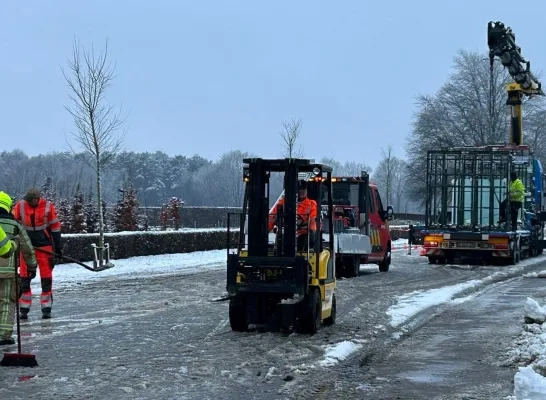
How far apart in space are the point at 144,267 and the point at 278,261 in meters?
13.9

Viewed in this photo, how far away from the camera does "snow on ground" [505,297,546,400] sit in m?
7.16

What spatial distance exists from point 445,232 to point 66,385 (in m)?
19.5

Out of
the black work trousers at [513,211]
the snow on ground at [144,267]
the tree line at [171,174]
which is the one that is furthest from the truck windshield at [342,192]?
the tree line at [171,174]

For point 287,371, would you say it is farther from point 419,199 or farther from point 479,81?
point 419,199

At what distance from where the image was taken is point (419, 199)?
220 feet

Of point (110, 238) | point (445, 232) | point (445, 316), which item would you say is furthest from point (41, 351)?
point (445, 232)

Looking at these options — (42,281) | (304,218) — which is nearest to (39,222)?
(42,281)

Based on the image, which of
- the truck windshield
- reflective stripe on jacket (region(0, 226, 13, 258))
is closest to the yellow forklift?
reflective stripe on jacket (region(0, 226, 13, 258))

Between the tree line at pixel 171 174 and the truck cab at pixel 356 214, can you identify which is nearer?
the truck cab at pixel 356 214

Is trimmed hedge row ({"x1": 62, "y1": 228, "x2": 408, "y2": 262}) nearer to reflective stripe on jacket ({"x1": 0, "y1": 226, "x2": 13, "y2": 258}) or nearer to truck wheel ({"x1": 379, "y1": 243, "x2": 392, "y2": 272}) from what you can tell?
truck wheel ({"x1": 379, "y1": 243, "x2": 392, "y2": 272})

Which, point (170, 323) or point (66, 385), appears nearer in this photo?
point (66, 385)

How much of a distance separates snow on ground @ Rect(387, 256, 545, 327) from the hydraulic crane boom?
8.68 m

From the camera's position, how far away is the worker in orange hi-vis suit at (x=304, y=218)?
1159 centimetres

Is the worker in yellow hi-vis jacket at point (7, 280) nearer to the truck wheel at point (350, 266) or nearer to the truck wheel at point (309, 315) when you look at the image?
the truck wheel at point (309, 315)
